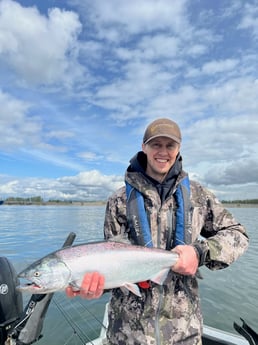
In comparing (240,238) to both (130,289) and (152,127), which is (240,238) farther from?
(152,127)

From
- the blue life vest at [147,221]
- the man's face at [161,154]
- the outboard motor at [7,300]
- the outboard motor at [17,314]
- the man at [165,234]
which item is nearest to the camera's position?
the man at [165,234]

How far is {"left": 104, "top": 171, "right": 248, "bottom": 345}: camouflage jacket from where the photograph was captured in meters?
2.90

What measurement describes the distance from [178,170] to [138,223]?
2.45 feet

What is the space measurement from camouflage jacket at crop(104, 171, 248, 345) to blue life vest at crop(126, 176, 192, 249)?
70 millimetres

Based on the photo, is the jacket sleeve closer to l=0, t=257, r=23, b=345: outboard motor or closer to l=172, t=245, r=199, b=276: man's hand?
l=172, t=245, r=199, b=276: man's hand

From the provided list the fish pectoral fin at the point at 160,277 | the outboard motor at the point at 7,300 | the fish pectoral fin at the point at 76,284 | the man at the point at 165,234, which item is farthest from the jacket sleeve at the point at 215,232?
the outboard motor at the point at 7,300

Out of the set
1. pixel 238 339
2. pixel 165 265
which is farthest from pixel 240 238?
pixel 238 339

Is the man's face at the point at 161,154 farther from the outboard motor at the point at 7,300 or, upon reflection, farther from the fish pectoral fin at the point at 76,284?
Result: the outboard motor at the point at 7,300

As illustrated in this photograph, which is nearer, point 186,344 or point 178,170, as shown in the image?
point 186,344

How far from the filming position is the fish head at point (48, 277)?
2.78m

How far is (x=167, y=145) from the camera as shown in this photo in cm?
328

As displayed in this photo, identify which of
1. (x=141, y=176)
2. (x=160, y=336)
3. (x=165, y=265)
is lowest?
(x=160, y=336)

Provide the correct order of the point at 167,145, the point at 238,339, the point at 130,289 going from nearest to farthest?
the point at 130,289 → the point at 167,145 → the point at 238,339

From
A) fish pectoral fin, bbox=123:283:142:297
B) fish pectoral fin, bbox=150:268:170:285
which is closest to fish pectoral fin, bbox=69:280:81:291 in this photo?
fish pectoral fin, bbox=123:283:142:297
